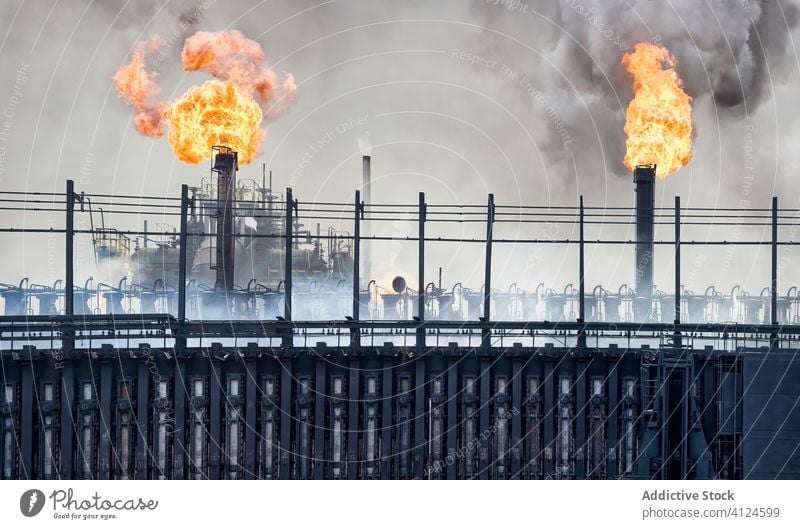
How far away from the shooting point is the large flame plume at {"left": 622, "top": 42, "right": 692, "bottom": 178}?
110ft

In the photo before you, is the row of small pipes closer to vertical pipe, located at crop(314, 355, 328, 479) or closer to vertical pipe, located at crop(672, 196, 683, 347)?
vertical pipe, located at crop(672, 196, 683, 347)

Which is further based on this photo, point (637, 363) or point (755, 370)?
point (637, 363)

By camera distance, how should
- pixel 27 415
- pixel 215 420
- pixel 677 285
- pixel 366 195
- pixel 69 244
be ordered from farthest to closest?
pixel 366 195 → pixel 677 285 → pixel 69 244 → pixel 215 420 → pixel 27 415

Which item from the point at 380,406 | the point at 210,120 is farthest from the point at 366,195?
the point at 380,406

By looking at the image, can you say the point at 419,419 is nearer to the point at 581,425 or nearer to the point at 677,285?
the point at 581,425

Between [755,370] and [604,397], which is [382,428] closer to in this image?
[604,397]

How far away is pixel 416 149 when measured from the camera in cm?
3628

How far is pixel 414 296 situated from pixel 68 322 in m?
19.9

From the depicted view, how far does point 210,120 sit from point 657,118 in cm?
1867

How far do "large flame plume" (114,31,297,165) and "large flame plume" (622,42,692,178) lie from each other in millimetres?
14987

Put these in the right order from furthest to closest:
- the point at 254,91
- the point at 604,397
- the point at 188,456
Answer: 1. the point at 254,91
2. the point at 604,397
3. the point at 188,456

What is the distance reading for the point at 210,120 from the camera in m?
32.0

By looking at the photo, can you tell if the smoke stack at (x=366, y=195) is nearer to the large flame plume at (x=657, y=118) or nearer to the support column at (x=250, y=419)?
the large flame plume at (x=657, y=118)

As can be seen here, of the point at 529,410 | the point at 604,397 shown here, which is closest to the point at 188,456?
the point at 529,410
